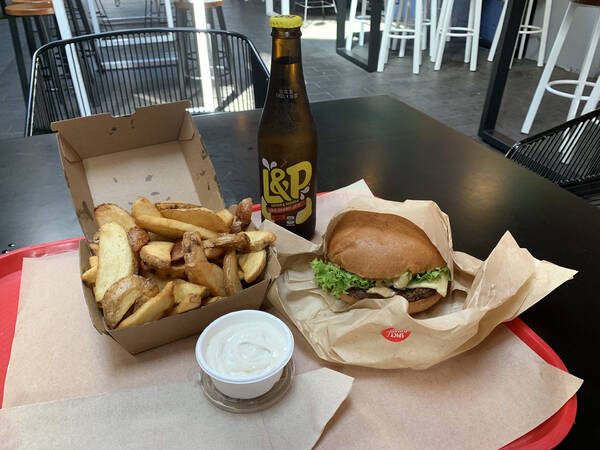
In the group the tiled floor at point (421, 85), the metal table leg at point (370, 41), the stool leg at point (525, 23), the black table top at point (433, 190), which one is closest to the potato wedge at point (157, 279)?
the black table top at point (433, 190)

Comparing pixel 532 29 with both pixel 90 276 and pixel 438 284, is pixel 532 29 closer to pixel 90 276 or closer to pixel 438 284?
pixel 438 284

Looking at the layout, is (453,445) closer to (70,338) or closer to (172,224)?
(172,224)

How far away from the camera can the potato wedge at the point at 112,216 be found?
982 mm

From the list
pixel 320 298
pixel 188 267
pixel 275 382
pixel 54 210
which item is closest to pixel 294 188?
pixel 320 298


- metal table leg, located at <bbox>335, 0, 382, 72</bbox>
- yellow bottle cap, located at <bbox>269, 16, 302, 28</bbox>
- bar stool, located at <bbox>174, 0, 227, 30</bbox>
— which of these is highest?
yellow bottle cap, located at <bbox>269, 16, 302, 28</bbox>

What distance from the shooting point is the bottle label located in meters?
1.10

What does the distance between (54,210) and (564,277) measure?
1402 millimetres

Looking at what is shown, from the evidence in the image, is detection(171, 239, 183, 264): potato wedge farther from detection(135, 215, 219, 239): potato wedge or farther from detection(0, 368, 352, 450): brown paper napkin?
detection(0, 368, 352, 450): brown paper napkin

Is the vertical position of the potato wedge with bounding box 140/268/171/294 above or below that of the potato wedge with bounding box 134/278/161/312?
below

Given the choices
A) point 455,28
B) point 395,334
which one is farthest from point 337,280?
point 455,28

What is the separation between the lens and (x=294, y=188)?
112 centimetres

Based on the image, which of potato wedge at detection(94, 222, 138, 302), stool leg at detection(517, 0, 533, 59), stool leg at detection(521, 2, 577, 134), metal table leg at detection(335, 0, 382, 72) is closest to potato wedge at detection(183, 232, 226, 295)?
potato wedge at detection(94, 222, 138, 302)

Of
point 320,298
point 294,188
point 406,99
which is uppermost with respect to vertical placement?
point 294,188

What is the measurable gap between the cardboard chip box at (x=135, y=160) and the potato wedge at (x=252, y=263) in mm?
296
